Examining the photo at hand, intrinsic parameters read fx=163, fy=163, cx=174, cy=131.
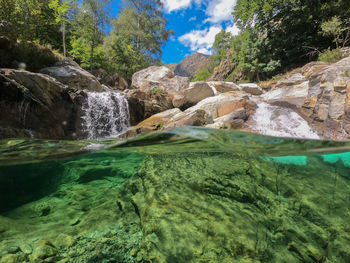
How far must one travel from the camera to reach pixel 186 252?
1284 millimetres

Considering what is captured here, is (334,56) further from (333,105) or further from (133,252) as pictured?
(133,252)

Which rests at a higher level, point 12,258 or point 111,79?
point 111,79

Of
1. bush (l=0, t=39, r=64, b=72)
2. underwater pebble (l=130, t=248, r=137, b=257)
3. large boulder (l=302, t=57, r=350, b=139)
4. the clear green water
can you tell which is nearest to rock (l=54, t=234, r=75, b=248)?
the clear green water

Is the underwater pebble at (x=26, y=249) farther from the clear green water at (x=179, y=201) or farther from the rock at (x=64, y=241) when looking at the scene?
the rock at (x=64, y=241)

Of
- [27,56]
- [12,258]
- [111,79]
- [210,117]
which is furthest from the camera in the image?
[111,79]

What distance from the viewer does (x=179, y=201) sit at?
1740 millimetres

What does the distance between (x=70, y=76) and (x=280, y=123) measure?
49.0ft

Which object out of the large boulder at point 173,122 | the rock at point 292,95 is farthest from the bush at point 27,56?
the rock at point 292,95

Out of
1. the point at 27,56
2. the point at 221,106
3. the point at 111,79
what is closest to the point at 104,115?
the point at 27,56

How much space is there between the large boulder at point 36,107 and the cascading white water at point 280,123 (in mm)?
9819

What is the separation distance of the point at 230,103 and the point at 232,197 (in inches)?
356

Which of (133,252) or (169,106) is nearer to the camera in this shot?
(133,252)

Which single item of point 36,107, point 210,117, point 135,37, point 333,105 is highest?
point 135,37

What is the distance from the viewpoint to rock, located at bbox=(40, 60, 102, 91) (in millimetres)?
12469
